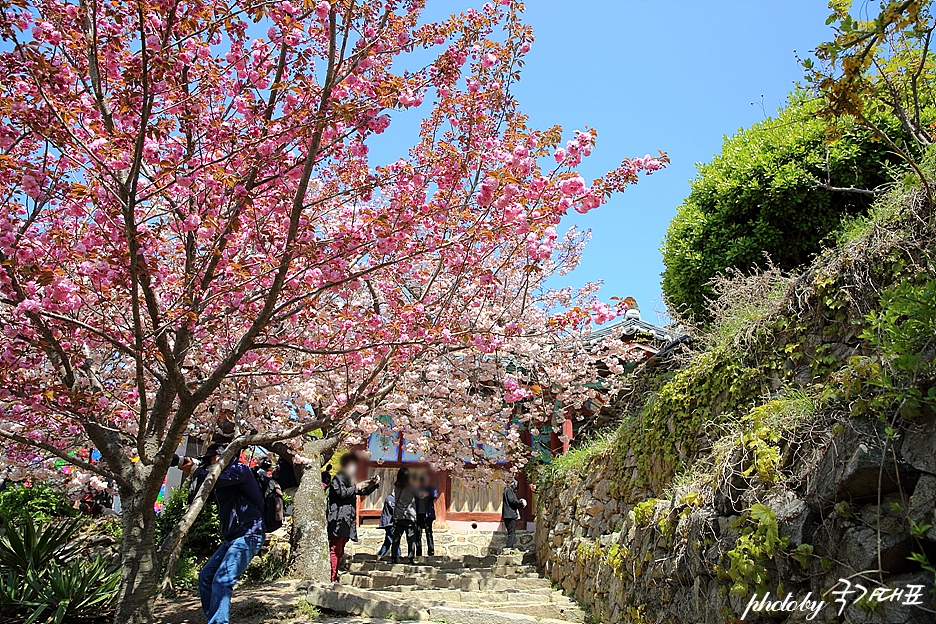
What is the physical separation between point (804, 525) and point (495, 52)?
12.2 ft

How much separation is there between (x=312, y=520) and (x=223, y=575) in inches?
163

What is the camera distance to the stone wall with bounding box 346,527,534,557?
1221 cm

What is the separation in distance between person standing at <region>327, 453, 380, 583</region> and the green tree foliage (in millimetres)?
5056

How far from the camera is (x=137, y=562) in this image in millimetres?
4750

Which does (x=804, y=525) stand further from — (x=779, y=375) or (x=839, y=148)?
(x=839, y=148)

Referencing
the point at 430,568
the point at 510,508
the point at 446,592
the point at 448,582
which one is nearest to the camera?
the point at 446,592

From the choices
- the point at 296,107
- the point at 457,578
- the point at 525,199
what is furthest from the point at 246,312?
the point at 457,578

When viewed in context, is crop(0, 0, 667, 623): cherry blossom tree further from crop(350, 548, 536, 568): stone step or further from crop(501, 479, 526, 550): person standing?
crop(501, 479, 526, 550): person standing

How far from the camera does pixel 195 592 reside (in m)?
8.07

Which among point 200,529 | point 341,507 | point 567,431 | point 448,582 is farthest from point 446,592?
point 200,529

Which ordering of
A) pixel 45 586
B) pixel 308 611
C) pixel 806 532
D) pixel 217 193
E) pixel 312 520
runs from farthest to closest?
pixel 312 520 < pixel 308 611 < pixel 45 586 < pixel 217 193 < pixel 806 532

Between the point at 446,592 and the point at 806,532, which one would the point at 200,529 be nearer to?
the point at 446,592

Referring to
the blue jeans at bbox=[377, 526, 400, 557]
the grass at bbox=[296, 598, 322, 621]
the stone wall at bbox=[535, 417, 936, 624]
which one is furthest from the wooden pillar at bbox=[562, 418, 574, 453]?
the stone wall at bbox=[535, 417, 936, 624]

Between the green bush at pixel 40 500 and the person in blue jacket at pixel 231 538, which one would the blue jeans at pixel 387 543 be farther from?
the person in blue jacket at pixel 231 538
